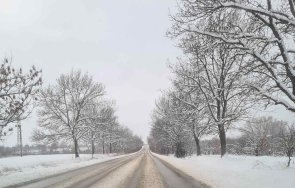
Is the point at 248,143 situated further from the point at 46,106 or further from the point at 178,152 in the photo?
the point at 46,106

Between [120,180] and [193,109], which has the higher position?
[193,109]

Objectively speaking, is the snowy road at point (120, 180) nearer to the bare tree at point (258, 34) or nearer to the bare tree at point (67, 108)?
the bare tree at point (258, 34)

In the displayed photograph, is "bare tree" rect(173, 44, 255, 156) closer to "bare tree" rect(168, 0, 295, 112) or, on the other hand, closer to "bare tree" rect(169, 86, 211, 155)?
"bare tree" rect(169, 86, 211, 155)

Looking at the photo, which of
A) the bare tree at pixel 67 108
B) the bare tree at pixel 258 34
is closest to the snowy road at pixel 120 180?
the bare tree at pixel 258 34

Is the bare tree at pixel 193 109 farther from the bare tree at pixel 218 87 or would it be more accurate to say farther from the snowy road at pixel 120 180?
the snowy road at pixel 120 180

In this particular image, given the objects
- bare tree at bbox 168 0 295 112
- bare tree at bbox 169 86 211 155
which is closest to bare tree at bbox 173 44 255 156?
bare tree at bbox 169 86 211 155

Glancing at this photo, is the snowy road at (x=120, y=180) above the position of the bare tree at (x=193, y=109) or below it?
below

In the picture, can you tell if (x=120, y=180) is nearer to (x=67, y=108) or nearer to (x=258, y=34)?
(x=258, y=34)

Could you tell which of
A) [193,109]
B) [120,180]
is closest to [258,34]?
[120,180]

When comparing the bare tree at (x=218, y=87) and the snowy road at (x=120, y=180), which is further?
the bare tree at (x=218, y=87)

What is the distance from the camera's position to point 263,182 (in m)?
13.7

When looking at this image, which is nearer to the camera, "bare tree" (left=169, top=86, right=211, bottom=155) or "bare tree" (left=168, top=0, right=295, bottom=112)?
"bare tree" (left=168, top=0, right=295, bottom=112)

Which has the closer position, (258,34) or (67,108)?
(258,34)

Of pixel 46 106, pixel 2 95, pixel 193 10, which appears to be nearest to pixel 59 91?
pixel 46 106
